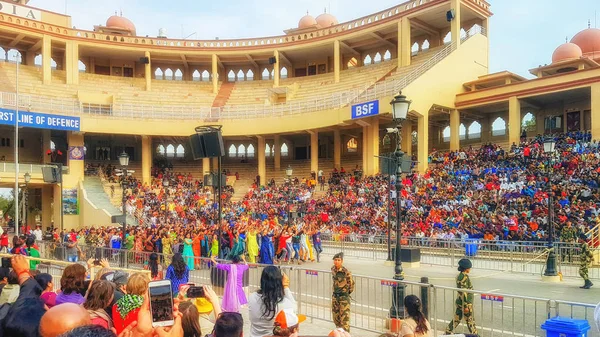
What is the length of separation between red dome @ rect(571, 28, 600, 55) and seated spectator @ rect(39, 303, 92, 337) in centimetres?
4571

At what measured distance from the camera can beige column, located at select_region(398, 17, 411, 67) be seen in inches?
1449

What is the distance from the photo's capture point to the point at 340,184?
34031 mm

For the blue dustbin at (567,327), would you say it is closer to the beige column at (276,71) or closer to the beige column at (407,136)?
the beige column at (407,136)

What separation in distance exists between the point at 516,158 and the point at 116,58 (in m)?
36.6

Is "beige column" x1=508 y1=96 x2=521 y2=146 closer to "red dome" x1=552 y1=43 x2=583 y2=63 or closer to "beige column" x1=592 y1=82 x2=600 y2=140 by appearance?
"beige column" x1=592 y1=82 x2=600 y2=140

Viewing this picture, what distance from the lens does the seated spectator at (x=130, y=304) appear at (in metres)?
4.38

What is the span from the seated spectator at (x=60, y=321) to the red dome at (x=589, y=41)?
45.7 metres

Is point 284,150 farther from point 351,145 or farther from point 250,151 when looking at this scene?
point 351,145

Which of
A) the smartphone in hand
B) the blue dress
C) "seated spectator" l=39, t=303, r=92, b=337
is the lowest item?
the blue dress

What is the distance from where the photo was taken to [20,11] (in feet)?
130

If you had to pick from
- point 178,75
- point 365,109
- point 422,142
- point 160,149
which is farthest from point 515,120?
point 178,75

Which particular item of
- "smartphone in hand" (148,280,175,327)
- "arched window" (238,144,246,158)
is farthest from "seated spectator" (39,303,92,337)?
"arched window" (238,144,246,158)

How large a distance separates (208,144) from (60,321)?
8.03 m

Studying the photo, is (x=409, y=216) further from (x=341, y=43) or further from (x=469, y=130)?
(x=341, y=43)
